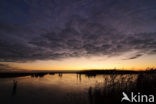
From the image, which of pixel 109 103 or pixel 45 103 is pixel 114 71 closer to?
pixel 109 103

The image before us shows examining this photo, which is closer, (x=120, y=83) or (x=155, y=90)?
(x=155, y=90)

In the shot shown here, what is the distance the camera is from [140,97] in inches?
298

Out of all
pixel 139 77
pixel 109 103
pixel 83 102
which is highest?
pixel 139 77

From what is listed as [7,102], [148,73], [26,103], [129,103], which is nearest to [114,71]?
[129,103]

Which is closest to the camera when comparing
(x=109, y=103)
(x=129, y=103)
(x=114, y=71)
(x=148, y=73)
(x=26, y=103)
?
(x=129, y=103)

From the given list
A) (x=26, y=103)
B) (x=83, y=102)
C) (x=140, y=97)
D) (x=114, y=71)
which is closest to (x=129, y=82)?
(x=114, y=71)

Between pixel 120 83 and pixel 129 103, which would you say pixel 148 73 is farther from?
pixel 129 103

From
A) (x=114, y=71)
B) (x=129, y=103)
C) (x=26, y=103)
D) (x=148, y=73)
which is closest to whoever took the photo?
(x=129, y=103)

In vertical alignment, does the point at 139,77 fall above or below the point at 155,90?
above

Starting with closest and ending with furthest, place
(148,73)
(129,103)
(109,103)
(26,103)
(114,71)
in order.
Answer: (129,103) < (109,103) < (114,71) < (148,73) < (26,103)

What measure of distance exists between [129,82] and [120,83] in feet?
3.43

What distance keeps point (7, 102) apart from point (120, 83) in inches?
585

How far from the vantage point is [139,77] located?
10844mm

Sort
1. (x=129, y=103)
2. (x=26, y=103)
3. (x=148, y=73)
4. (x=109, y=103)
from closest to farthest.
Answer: (x=129, y=103)
(x=109, y=103)
(x=148, y=73)
(x=26, y=103)
